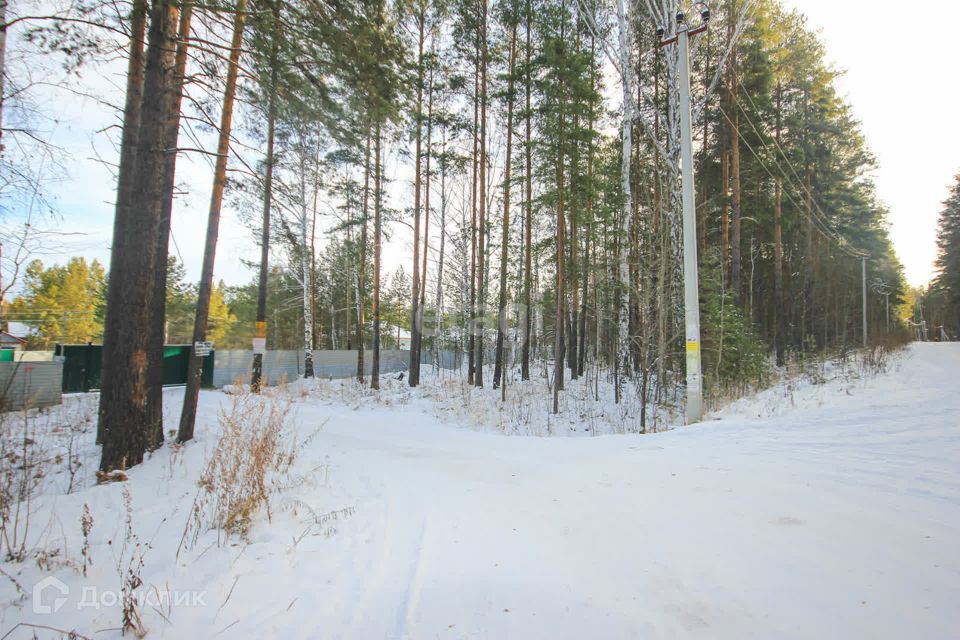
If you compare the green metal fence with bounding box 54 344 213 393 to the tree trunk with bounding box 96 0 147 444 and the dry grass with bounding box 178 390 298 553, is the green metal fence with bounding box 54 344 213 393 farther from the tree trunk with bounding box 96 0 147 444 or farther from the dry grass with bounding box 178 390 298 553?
the dry grass with bounding box 178 390 298 553

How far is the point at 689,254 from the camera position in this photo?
6617 millimetres

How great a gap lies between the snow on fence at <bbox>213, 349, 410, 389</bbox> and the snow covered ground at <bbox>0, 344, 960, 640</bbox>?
1508cm

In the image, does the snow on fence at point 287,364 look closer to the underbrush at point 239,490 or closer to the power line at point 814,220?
the underbrush at point 239,490

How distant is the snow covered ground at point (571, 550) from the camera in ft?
5.47

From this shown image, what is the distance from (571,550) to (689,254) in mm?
5846

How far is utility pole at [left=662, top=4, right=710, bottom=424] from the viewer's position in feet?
21.1

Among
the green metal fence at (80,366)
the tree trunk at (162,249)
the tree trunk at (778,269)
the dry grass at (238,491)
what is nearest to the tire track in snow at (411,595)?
the dry grass at (238,491)

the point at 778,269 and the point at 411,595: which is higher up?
the point at 778,269

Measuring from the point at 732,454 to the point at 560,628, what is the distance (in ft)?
10.3

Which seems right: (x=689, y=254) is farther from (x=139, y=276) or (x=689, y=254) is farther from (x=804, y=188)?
(x=804, y=188)

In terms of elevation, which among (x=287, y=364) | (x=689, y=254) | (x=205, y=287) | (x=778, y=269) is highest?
(x=778, y=269)

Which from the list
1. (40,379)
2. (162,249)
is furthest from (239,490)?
(40,379)

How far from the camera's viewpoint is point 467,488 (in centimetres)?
359

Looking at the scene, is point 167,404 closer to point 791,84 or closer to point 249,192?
point 249,192
